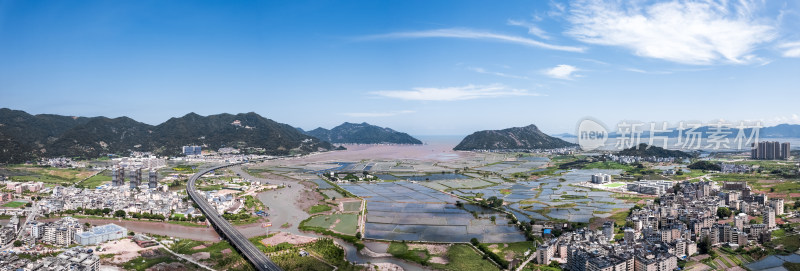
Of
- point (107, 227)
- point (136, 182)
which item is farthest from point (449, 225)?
point (136, 182)

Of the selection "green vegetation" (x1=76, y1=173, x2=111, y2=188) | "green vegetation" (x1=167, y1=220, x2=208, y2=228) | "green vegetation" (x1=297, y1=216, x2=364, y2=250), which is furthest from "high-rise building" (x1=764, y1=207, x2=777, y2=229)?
"green vegetation" (x1=76, y1=173, x2=111, y2=188)

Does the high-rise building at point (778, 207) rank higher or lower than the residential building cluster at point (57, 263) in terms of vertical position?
higher

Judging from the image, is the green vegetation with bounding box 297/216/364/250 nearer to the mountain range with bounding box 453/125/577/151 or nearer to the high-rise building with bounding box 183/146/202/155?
the high-rise building with bounding box 183/146/202/155

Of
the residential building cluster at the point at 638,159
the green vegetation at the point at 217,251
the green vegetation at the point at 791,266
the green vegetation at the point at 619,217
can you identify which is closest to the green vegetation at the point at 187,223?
the green vegetation at the point at 217,251

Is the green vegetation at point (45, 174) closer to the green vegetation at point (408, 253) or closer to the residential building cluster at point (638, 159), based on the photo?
the green vegetation at point (408, 253)

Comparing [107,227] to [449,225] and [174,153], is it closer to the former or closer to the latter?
[449,225]

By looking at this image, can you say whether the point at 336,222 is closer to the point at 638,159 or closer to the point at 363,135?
the point at 638,159
